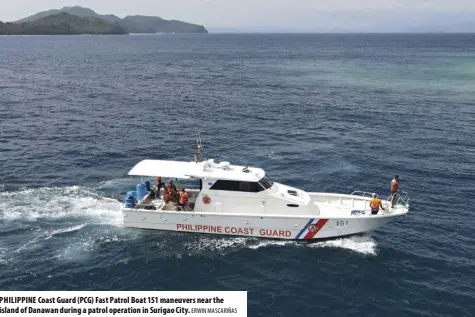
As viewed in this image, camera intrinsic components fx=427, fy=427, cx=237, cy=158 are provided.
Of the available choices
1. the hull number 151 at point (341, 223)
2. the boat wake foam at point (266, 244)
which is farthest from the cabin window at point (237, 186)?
the hull number 151 at point (341, 223)

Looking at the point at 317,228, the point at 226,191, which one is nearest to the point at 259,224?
the point at 226,191

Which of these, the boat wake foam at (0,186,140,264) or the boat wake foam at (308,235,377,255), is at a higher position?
the boat wake foam at (0,186,140,264)

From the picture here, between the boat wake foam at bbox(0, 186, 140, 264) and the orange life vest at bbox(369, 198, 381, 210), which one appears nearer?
the boat wake foam at bbox(0, 186, 140, 264)

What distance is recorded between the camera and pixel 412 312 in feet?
68.8

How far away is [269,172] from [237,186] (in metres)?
11.5

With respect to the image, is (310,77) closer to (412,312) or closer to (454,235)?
(454,235)

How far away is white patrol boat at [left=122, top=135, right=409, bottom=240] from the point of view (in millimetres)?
26922

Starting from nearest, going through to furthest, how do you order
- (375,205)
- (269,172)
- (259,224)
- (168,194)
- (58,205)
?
1. (375,205)
2. (259,224)
3. (168,194)
4. (58,205)
5. (269,172)

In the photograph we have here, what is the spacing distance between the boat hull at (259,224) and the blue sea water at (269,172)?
603 mm

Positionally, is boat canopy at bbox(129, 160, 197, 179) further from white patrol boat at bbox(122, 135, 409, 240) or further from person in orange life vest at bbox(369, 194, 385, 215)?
person in orange life vest at bbox(369, 194, 385, 215)

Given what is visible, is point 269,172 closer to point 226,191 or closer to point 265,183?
point 265,183

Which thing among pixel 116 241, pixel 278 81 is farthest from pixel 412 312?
pixel 278 81

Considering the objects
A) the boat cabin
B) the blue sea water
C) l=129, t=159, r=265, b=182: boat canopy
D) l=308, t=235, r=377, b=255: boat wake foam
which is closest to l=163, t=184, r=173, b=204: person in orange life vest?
the boat cabin

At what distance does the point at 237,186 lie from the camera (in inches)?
1094
